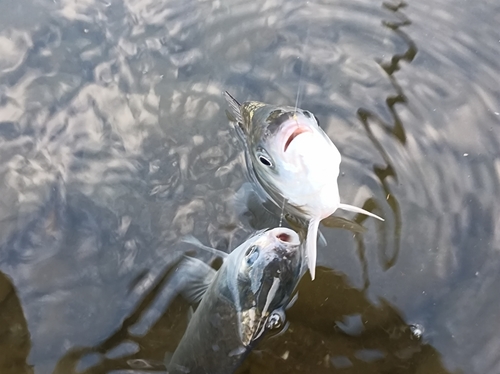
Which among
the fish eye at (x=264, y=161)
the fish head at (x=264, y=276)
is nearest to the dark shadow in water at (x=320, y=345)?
the fish head at (x=264, y=276)

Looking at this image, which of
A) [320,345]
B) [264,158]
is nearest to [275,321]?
[320,345]

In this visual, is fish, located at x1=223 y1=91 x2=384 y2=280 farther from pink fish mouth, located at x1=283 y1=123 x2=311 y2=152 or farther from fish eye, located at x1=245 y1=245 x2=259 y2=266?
fish eye, located at x1=245 y1=245 x2=259 y2=266

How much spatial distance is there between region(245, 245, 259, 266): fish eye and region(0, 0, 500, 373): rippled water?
49 cm

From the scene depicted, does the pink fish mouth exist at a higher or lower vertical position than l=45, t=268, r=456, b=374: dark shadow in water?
higher

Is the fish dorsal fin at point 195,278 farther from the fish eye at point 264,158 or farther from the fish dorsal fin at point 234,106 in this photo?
the fish dorsal fin at point 234,106

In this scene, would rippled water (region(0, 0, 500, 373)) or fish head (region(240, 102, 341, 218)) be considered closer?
fish head (region(240, 102, 341, 218))

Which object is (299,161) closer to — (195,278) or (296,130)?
(296,130)

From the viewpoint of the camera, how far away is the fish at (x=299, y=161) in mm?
1945

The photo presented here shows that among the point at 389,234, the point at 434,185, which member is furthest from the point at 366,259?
the point at 434,185

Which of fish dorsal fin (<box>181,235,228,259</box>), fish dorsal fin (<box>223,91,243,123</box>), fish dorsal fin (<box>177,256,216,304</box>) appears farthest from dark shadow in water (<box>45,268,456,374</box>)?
fish dorsal fin (<box>223,91,243,123</box>)

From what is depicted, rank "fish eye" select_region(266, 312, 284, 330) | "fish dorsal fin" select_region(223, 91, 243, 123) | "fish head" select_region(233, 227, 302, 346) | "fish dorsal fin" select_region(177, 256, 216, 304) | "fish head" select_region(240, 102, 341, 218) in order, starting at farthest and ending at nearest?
"fish dorsal fin" select_region(223, 91, 243, 123), "fish dorsal fin" select_region(177, 256, 216, 304), "fish eye" select_region(266, 312, 284, 330), "fish head" select_region(233, 227, 302, 346), "fish head" select_region(240, 102, 341, 218)

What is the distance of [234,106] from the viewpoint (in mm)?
2850

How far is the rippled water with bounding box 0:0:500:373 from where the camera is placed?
252cm

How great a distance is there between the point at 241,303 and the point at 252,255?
23 cm
